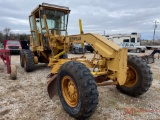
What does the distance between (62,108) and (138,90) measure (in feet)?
7.07

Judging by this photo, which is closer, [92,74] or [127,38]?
[92,74]

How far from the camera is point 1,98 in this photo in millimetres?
4918

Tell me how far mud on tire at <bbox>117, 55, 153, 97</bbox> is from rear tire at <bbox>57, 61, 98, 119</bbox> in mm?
1868

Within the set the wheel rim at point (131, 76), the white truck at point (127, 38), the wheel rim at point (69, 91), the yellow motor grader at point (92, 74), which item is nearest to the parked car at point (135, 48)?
the white truck at point (127, 38)

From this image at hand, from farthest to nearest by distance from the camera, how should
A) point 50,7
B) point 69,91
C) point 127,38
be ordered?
point 127,38
point 50,7
point 69,91

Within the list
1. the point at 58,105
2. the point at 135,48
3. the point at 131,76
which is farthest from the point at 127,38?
the point at 58,105

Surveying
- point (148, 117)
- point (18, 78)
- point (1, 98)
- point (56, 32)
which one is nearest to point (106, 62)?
point (148, 117)

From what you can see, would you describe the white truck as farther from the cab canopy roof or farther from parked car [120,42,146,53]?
the cab canopy roof

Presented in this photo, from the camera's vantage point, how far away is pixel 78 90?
3.51 meters

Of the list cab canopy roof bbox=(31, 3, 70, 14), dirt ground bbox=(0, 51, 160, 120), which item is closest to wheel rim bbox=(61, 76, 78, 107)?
dirt ground bbox=(0, 51, 160, 120)

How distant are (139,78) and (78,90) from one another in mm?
2084

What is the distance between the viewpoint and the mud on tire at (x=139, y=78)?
4660 mm

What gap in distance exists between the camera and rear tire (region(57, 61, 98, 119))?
3.35 m

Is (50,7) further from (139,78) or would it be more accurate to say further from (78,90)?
(78,90)
